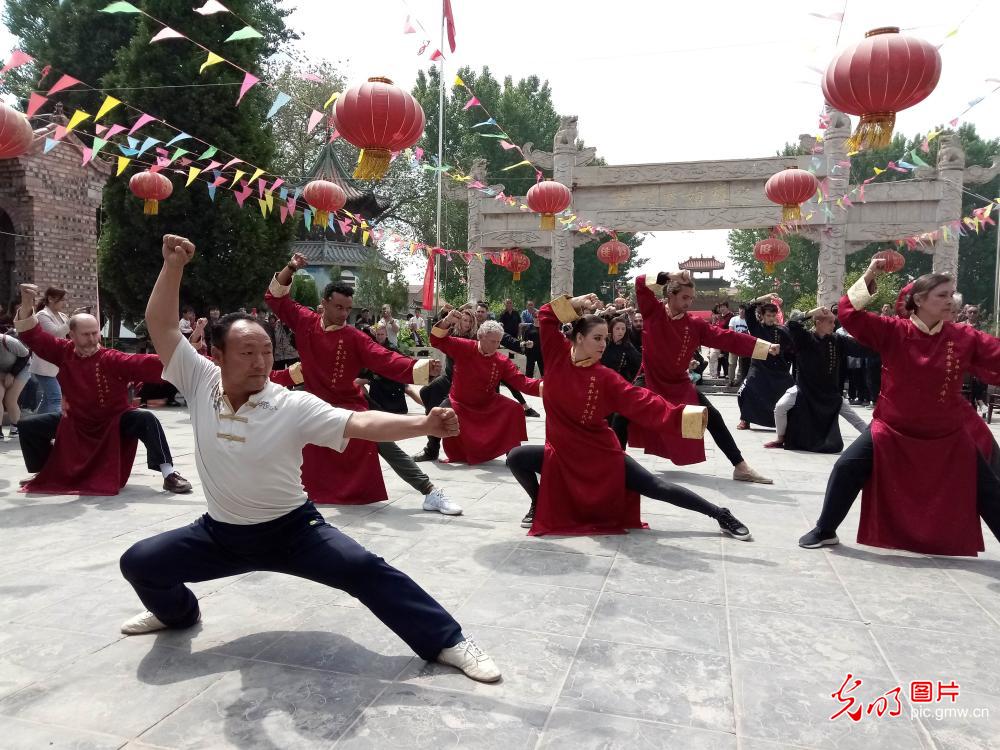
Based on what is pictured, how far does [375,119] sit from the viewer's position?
6211 millimetres

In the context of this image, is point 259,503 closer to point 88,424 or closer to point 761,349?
point 88,424

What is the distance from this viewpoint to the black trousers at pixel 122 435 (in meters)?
5.46

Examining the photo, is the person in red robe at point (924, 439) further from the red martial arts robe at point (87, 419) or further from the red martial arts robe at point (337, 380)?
the red martial arts robe at point (87, 419)

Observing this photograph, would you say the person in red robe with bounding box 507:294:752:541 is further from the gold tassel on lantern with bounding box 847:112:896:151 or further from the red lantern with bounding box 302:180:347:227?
the red lantern with bounding box 302:180:347:227

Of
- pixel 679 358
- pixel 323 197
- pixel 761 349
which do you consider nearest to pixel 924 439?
pixel 761 349

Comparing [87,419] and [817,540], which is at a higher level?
[87,419]

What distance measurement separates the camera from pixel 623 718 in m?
2.21

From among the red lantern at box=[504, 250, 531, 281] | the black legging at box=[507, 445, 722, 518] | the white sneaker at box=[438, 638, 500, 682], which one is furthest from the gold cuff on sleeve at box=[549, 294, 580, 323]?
the red lantern at box=[504, 250, 531, 281]

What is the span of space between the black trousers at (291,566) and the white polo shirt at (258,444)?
0.27 feet

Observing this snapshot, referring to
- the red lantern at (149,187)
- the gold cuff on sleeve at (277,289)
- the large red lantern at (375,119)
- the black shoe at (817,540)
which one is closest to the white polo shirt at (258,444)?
the gold cuff on sleeve at (277,289)

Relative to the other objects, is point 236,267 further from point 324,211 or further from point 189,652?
point 189,652

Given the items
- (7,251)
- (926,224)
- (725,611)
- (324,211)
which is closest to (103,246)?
(7,251)

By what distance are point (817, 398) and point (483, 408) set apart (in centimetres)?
355

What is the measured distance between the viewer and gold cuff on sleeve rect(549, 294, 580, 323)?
4184mm
